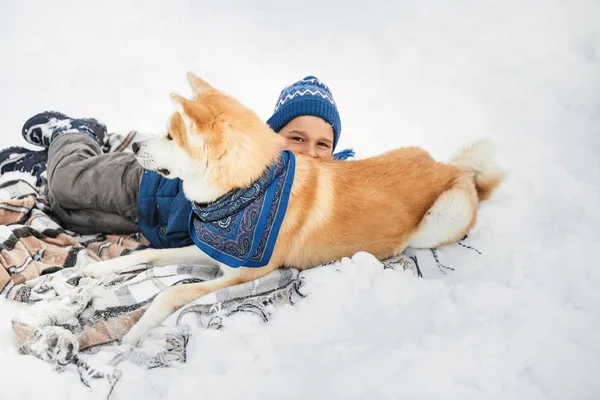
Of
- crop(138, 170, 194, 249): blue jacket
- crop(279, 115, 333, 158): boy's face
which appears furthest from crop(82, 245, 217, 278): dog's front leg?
crop(279, 115, 333, 158): boy's face

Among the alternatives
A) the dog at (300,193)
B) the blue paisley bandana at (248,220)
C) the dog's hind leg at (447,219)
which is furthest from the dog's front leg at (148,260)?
the dog's hind leg at (447,219)

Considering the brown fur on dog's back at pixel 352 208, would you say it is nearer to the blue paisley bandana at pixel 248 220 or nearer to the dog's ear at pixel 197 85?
the blue paisley bandana at pixel 248 220

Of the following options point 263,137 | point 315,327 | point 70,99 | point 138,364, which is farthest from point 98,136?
point 315,327

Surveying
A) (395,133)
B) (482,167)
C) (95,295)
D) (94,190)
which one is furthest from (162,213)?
(395,133)

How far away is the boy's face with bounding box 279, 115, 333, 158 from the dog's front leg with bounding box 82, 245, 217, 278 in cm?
95

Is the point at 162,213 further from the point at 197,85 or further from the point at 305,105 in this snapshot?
the point at 305,105

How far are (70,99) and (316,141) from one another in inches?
109

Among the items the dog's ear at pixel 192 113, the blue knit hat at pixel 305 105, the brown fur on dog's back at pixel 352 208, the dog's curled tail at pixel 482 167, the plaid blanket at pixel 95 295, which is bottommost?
the plaid blanket at pixel 95 295

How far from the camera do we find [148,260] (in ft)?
6.99

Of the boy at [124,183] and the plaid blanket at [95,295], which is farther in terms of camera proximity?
the boy at [124,183]

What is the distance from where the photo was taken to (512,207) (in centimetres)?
252

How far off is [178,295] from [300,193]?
71 cm

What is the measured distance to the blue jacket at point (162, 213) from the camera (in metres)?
2.32

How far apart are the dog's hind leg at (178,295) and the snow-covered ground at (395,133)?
280mm
